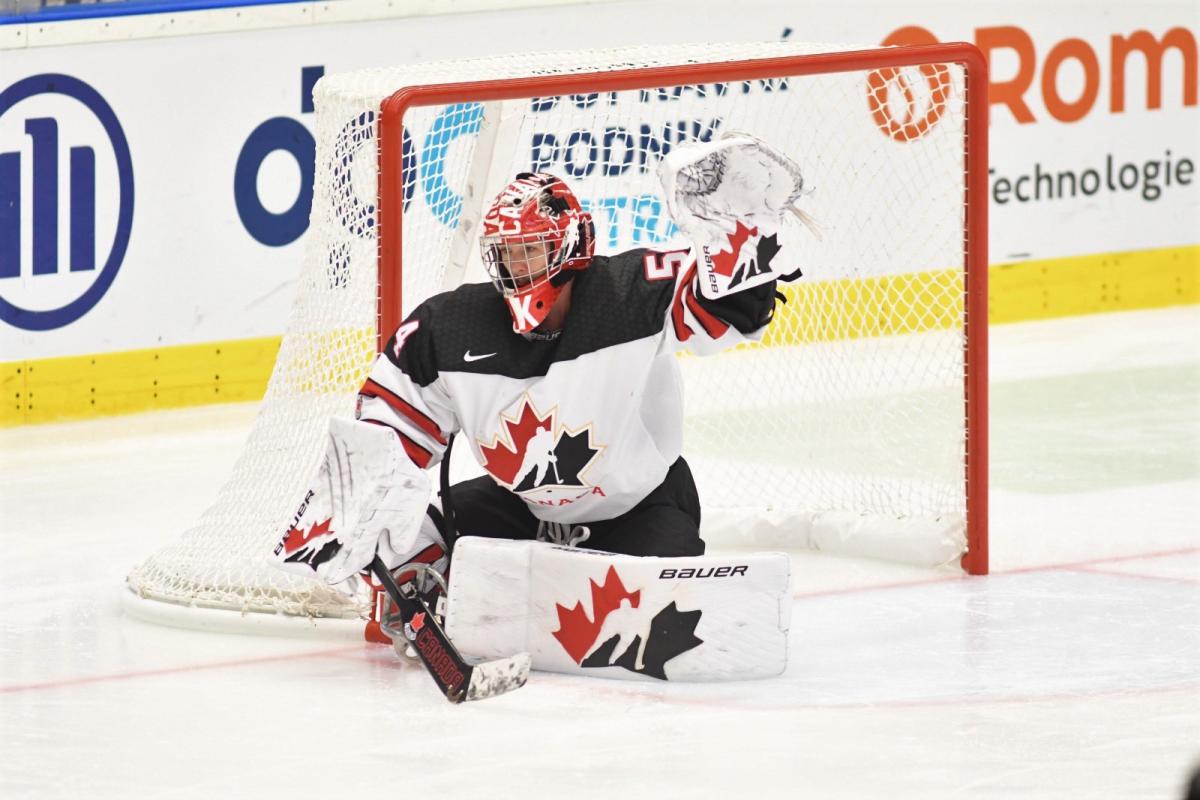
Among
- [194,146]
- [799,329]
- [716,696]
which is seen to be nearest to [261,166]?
[194,146]

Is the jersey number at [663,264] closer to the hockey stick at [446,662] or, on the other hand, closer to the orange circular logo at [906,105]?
the hockey stick at [446,662]

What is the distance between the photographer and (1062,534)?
580 cm

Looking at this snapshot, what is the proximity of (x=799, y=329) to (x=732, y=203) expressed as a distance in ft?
7.52

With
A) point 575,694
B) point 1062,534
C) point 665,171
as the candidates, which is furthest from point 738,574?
point 1062,534

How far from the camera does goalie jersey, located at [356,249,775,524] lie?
450cm

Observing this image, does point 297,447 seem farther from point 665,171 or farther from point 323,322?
point 665,171

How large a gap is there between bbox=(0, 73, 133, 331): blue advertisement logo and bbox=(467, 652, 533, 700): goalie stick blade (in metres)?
3.06

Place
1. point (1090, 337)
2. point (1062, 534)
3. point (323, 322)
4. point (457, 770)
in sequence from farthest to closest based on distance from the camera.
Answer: point (1090, 337) < point (1062, 534) < point (323, 322) < point (457, 770)

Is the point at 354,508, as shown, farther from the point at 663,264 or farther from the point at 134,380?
the point at 134,380

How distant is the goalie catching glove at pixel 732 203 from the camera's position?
427 centimetres

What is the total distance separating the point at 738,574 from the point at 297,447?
1.14m

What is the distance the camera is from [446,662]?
14.4ft

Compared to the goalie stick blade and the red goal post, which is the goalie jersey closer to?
the goalie stick blade

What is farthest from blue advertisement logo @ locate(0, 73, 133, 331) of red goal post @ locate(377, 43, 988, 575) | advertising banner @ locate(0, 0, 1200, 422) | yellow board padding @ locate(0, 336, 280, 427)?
red goal post @ locate(377, 43, 988, 575)
